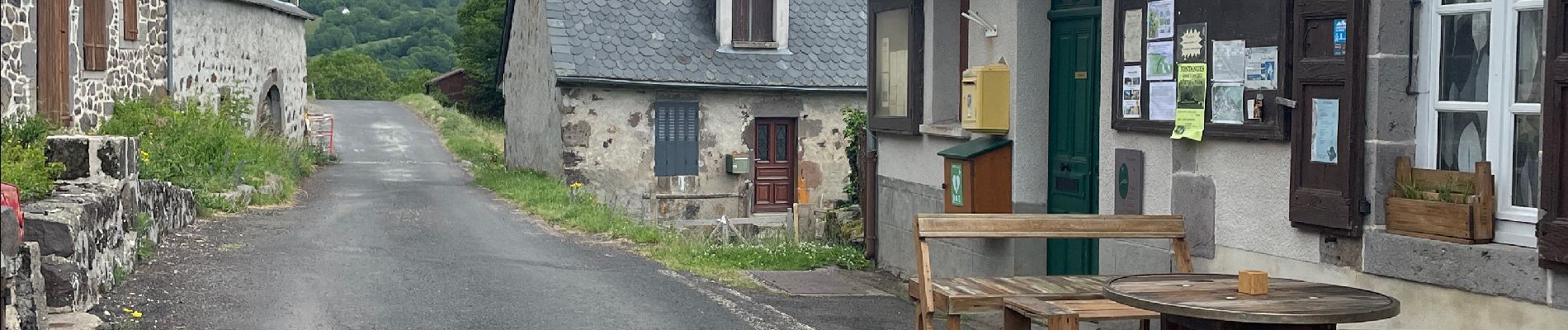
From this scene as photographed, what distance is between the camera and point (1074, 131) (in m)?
8.35

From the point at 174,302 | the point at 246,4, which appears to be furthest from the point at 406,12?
the point at 174,302

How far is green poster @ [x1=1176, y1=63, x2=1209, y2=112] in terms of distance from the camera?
673 cm

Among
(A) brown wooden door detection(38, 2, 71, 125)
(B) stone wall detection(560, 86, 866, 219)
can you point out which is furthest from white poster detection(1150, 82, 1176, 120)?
(B) stone wall detection(560, 86, 866, 219)

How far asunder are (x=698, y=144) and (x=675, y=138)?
404 millimetres

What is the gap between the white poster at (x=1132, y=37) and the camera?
7291mm

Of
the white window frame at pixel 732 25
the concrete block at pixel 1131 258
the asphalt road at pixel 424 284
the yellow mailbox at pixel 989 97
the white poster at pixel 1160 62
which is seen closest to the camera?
the white poster at pixel 1160 62

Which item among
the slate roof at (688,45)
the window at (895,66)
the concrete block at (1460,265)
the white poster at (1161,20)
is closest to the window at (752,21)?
the slate roof at (688,45)

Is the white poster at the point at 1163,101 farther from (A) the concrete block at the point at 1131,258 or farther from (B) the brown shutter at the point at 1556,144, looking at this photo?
(B) the brown shutter at the point at 1556,144

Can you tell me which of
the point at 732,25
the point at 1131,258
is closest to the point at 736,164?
the point at 732,25

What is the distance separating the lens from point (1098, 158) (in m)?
8.01

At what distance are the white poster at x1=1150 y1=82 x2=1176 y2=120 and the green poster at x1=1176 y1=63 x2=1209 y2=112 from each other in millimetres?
48

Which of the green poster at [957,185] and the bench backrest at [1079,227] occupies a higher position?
the green poster at [957,185]

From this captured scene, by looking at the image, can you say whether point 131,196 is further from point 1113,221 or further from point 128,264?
point 1113,221

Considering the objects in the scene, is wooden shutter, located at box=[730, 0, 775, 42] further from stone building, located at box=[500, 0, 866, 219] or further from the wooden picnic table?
the wooden picnic table
